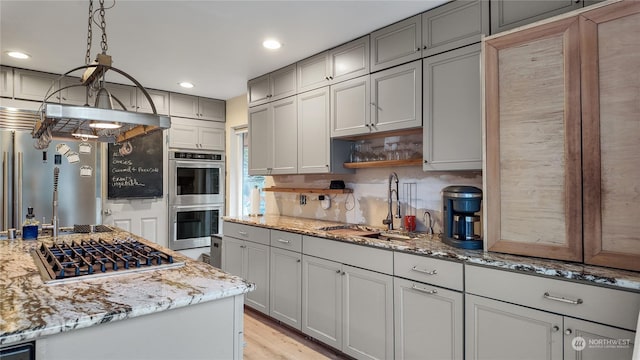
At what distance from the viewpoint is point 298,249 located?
2941 millimetres

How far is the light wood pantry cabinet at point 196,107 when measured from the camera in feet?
15.9

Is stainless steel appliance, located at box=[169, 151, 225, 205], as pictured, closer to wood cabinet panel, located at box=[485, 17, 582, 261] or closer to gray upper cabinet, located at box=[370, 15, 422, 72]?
gray upper cabinet, located at box=[370, 15, 422, 72]

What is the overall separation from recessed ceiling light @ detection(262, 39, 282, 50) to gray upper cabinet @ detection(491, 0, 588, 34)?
5.58 feet

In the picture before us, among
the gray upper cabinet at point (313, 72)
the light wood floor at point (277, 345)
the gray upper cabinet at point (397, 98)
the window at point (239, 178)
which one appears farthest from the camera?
the window at point (239, 178)

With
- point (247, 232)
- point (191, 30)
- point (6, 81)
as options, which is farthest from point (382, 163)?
point (6, 81)

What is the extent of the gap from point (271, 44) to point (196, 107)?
2.28 m

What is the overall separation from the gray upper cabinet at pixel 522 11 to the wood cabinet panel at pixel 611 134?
0.40m

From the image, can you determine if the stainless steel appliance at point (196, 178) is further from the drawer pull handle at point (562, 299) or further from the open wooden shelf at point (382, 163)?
the drawer pull handle at point (562, 299)

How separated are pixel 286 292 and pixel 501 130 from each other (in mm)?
2089

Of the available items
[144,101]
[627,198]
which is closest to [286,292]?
[627,198]

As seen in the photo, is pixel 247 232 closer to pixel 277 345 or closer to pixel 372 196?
pixel 277 345

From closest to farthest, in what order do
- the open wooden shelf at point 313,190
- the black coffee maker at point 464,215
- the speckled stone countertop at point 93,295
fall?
the speckled stone countertop at point 93,295
the black coffee maker at point 464,215
the open wooden shelf at point 313,190

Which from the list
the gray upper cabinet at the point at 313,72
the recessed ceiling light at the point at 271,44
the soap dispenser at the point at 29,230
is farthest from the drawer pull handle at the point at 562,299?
the soap dispenser at the point at 29,230

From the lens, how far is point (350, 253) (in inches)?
98.8
